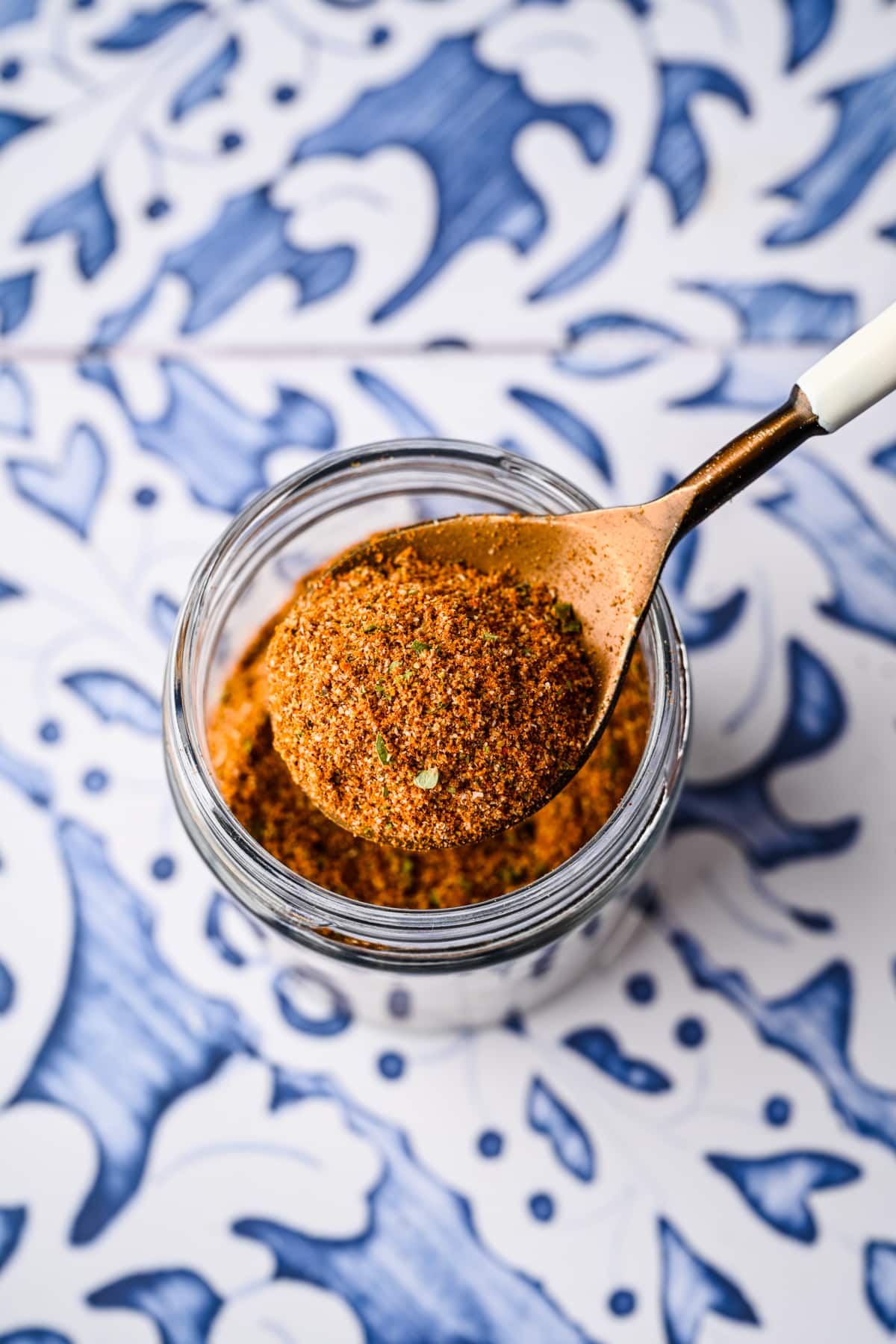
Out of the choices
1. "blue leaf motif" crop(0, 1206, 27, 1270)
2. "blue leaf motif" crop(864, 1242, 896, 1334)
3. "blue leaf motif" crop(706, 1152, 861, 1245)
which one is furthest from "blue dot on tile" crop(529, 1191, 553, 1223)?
"blue leaf motif" crop(0, 1206, 27, 1270)

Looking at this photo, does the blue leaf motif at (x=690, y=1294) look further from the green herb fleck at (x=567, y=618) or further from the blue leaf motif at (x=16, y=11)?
the blue leaf motif at (x=16, y=11)

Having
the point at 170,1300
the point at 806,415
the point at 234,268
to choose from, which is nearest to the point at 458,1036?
the point at 170,1300

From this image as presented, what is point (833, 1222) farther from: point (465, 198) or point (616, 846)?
point (465, 198)

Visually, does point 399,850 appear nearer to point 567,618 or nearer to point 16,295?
point 567,618

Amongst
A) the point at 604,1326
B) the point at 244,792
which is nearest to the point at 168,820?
the point at 244,792

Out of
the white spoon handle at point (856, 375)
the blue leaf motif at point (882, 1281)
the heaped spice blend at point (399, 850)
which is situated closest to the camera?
the white spoon handle at point (856, 375)

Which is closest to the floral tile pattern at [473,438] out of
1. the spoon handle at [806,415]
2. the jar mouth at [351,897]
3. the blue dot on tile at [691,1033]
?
the blue dot on tile at [691,1033]

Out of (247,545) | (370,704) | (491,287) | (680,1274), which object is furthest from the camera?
(491,287)

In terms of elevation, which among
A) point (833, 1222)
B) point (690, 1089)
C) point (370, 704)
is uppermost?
point (370, 704)
